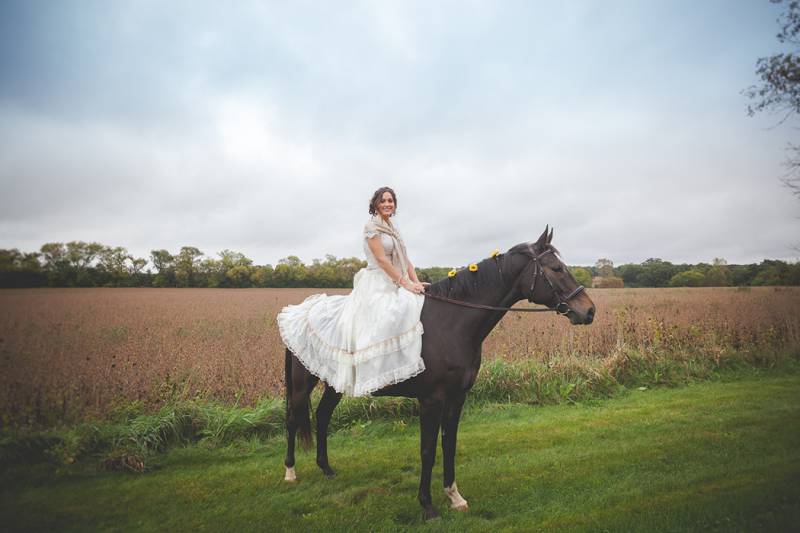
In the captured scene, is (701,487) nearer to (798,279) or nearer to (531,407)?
(531,407)

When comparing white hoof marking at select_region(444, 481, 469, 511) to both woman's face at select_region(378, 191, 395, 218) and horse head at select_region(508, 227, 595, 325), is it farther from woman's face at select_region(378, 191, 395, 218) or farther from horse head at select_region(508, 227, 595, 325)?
woman's face at select_region(378, 191, 395, 218)

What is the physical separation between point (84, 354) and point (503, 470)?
Answer: 904 centimetres

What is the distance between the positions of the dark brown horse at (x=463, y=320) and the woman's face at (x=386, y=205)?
3.49 ft

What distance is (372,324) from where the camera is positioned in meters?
4.06

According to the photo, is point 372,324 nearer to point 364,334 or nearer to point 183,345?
point 364,334

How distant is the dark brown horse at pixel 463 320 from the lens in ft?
12.7

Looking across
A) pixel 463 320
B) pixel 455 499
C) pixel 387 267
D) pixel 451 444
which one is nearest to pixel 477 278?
pixel 463 320

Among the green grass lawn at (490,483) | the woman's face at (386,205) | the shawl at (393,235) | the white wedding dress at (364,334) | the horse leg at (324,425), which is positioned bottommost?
the green grass lawn at (490,483)

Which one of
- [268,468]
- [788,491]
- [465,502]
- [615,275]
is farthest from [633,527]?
[615,275]

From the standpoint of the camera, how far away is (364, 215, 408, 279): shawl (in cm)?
437

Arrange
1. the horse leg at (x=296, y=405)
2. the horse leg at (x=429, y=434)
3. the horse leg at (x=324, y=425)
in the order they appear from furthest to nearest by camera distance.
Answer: the horse leg at (x=324, y=425), the horse leg at (x=296, y=405), the horse leg at (x=429, y=434)

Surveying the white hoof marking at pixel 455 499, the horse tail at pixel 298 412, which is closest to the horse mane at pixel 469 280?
the white hoof marking at pixel 455 499

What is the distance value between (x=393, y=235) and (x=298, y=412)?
2.67 metres

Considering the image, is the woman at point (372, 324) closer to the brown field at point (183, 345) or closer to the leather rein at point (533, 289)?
the leather rein at point (533, 289)
